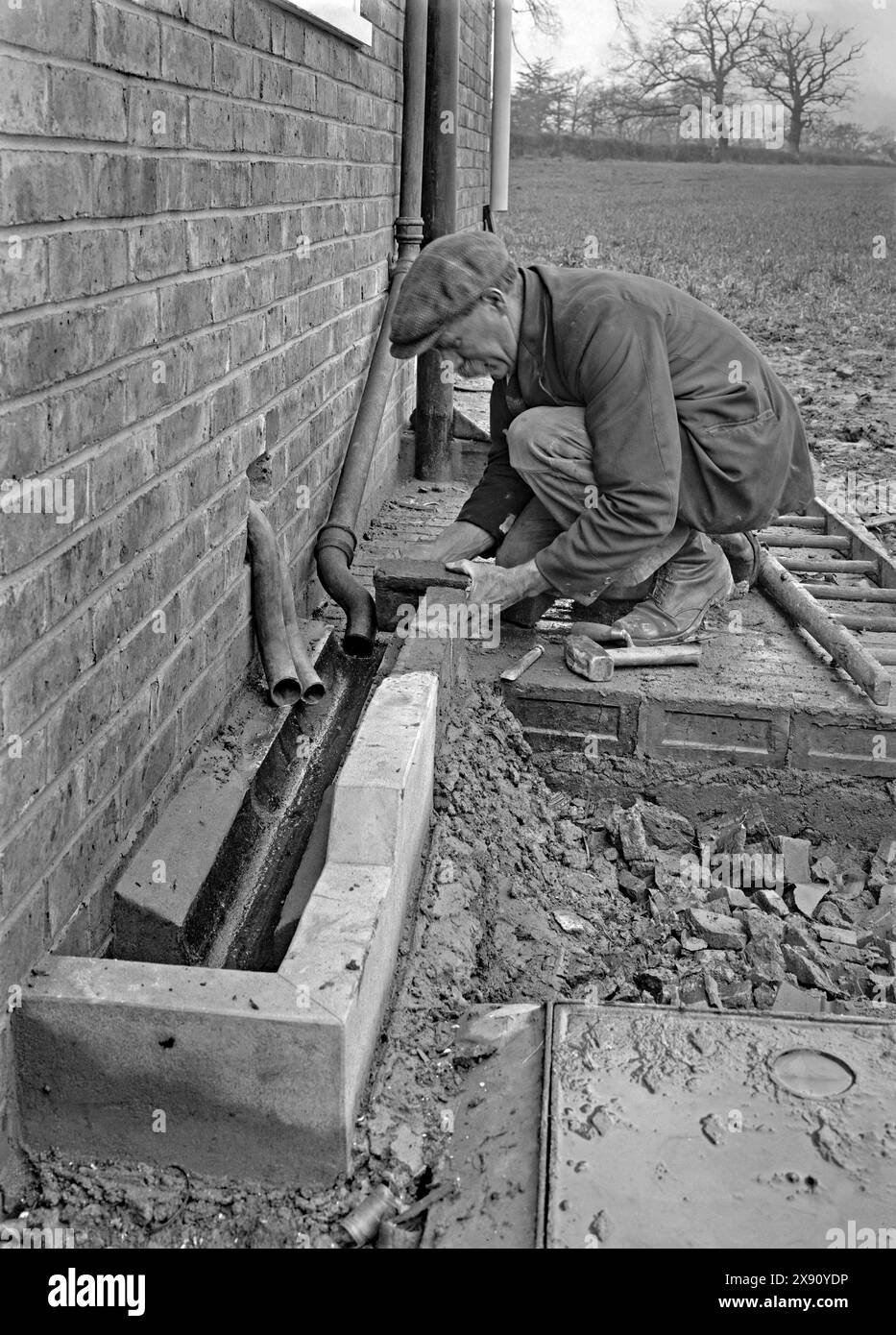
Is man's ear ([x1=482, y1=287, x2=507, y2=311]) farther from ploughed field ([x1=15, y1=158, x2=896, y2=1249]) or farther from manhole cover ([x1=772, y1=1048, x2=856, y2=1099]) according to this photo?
manhole cover ([x1=772, y1=1048, x2=856, y2=1099])

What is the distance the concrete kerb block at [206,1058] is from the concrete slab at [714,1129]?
0.44 meters

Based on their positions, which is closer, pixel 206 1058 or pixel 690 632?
pixel 206 1058

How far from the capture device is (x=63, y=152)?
90.0 inches

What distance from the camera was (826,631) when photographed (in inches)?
170

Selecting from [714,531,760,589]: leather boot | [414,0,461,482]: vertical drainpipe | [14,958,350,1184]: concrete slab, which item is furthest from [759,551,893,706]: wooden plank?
[414,0,461,482]: vertical drainpipe

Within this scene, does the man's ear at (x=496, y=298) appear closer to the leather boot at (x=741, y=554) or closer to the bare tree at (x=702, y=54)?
the leather boot at (x=741, y=554)

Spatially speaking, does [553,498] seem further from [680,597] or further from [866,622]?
[866,622]

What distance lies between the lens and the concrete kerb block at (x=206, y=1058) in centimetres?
227

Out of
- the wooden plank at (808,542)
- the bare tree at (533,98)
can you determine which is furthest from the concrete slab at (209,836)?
the bare tree at (533,98)

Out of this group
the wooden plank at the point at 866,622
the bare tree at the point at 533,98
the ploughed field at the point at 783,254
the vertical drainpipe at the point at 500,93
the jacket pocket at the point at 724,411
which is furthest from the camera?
the bare tree at the point at 533,98

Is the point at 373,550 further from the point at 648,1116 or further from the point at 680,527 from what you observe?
the point at 648,1116

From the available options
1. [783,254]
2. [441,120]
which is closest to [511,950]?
[441,120]

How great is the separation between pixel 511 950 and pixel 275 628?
1.40 m

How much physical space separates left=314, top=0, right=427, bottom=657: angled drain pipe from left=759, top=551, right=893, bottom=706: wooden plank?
5.06 ft
